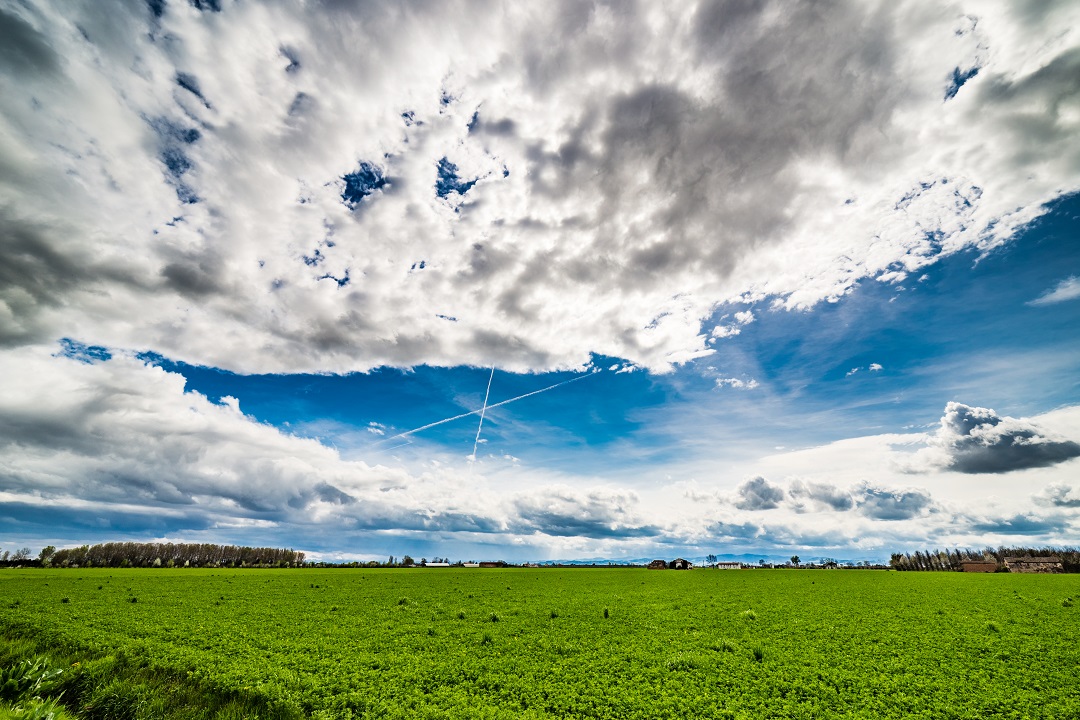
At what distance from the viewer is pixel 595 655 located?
918 inches

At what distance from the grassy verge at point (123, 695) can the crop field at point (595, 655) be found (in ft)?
1.06

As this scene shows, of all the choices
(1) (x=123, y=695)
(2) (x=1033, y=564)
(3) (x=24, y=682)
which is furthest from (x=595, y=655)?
(2) (x=1033, y=564)

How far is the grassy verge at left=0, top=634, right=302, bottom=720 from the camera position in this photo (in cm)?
1634

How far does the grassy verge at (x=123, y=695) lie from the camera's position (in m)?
16.3

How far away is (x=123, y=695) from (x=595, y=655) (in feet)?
67.8

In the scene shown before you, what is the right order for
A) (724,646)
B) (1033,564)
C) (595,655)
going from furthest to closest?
(1033,564) → (724,646) → (595,655)

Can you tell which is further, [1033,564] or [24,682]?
[1033,564]

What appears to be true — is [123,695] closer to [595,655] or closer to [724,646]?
[595,655]

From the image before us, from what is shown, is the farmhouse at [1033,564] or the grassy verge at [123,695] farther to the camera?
the farmhouse at [1033,564]

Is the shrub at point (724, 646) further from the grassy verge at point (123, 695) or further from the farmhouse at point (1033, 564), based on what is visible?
the farmhouse at point (1033, 564)

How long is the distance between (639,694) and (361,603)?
3439cm

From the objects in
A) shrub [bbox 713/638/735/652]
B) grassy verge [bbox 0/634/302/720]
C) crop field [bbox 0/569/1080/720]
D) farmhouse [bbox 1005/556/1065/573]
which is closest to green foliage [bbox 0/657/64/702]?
grassy verge [bbox 0/634/302/720]

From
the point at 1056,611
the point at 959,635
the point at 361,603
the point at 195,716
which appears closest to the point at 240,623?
the point at 361,603

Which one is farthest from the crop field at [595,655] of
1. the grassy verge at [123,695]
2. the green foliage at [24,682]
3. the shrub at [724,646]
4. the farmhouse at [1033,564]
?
the farmhouse at [1033,564]
